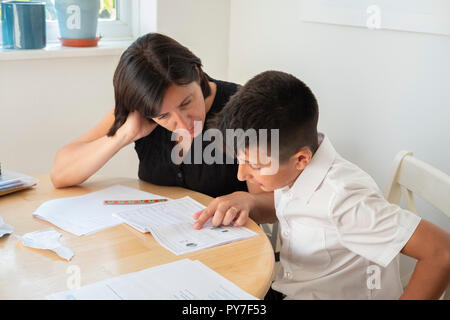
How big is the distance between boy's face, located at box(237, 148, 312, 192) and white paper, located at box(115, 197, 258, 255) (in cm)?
16

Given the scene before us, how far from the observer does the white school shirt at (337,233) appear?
1.12m

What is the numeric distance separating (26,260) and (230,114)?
1.78 ft

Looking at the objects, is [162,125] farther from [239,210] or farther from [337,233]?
[337,233]

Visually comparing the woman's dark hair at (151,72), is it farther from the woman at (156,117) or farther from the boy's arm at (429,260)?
the boy's arm at (429,260)

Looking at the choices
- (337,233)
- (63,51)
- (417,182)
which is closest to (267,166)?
(337,233)

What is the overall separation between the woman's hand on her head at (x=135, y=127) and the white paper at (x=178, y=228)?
0.78 feet

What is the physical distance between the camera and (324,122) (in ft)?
6.71

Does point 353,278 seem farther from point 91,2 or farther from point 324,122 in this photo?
point 91,2

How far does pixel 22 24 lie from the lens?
210cm

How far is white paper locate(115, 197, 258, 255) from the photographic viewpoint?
127 centimetres

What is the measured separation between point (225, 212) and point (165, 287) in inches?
14.1

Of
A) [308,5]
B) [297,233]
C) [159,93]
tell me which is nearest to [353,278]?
[297,233]

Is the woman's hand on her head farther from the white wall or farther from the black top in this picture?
the white wall

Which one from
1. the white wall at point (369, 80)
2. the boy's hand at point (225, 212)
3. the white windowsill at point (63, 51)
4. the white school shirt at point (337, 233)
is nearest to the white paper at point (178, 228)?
the boy's hand at point (225, 212)
